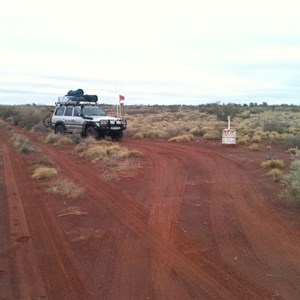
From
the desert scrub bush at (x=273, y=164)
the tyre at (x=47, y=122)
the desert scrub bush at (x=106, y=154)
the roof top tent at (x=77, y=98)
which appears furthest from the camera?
the tyre at (x=47, y=122)

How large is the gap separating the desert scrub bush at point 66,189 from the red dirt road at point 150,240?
0.77 ft

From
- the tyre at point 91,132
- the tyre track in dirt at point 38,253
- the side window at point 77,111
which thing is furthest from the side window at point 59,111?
the tyre track in dirt at point 38,253

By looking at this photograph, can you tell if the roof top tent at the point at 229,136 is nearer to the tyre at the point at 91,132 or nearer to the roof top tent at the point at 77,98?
the tyre at the point at 91,132

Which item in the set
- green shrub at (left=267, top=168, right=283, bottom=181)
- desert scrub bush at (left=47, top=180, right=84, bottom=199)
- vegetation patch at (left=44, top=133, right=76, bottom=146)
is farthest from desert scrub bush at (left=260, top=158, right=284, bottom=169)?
vegetation patch at (left=44, top=133, right=76, bottom=146)

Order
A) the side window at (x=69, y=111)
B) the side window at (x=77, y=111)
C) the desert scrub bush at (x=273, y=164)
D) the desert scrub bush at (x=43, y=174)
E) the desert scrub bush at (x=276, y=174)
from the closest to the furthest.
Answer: the desert scrub bush at (x=276, y=174) < the desert scrub bush at (x=43, y=174) < the desert scrub bush at (x=273, y=164) < the side window at (x=77, y=111) < the side window at (x=69, y=111)

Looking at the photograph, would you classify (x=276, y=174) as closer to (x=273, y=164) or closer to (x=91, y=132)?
(x=273, y=164)

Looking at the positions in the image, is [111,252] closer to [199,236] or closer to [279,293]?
[199,236]

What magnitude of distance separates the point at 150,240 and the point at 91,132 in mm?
18304

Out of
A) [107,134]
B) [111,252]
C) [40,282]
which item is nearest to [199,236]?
[111,252]

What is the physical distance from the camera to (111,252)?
699 centimetres

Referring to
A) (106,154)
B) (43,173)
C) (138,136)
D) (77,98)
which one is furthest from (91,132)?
(43,173)

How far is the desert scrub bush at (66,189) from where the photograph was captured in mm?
11000

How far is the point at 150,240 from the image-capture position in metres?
7.54

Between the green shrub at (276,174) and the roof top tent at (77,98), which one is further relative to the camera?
the roof top tent at (77,98)
